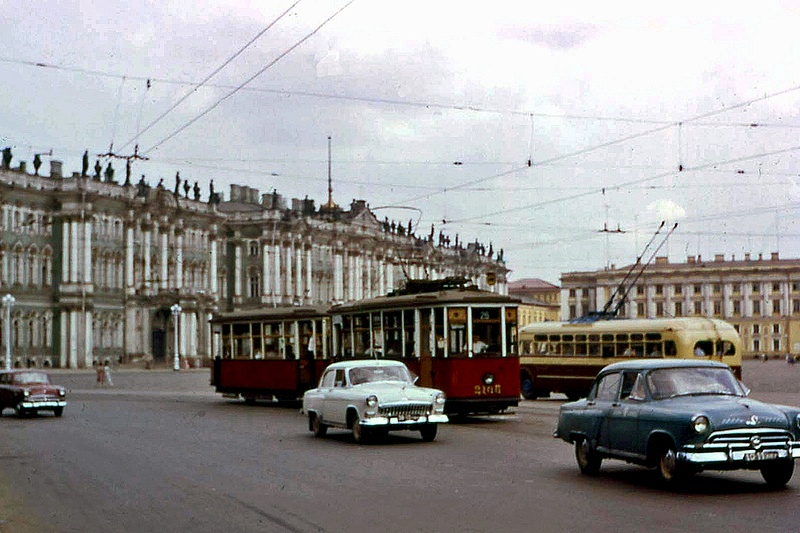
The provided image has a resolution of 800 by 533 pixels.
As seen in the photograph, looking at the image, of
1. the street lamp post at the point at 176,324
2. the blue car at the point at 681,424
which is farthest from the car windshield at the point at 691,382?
the street lamp post at the point at 176,324

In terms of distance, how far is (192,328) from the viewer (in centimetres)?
9344

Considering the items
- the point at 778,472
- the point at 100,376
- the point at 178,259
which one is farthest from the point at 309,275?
the point at 778,472

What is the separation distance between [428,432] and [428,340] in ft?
20.6

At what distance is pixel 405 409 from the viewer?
2047 centimetres

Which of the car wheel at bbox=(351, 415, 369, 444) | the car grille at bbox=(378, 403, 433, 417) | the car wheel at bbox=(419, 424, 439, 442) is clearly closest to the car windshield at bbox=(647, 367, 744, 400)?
the car grille at bbox=(378, 403, 433, 417)

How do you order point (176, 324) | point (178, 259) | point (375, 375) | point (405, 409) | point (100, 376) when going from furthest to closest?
point (178, 259)
point (176, 324)
point (100, 376)
point (375, 375)
point (405, 409)

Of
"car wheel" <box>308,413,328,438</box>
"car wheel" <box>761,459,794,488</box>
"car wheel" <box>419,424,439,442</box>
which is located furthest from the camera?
"car wheel" <box>308,413,328,438</box>

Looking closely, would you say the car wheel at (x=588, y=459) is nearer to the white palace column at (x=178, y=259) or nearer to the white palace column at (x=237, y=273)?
the white palace column at (x=178, y=259)

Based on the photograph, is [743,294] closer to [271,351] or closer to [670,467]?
[271,351]

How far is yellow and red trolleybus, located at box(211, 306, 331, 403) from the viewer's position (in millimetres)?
33656

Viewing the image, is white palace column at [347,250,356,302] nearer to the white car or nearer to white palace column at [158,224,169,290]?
white palace column at [158,224,169,290]

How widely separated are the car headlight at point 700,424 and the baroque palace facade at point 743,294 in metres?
137

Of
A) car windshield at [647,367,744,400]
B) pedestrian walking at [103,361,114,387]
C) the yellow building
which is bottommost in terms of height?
pedestrian walking at [103,361,114,387]

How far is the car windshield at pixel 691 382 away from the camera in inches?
544
